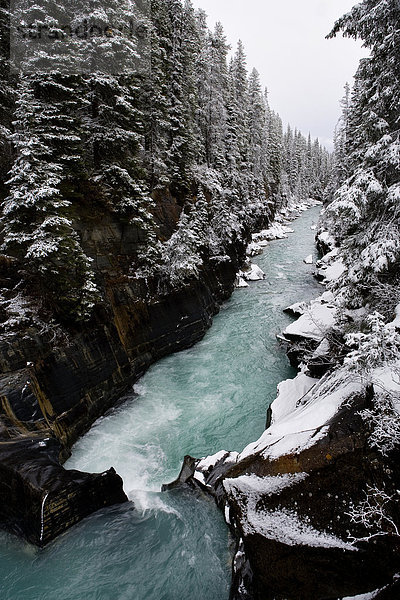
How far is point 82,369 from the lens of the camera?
10.9 metres

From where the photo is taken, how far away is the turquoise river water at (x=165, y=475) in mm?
5797

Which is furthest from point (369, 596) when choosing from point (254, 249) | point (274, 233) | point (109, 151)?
point (274, 233)

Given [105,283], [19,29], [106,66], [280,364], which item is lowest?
[280,364]

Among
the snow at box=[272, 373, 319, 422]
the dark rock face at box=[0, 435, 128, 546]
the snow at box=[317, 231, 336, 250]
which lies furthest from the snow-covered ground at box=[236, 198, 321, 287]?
the dark rock face at box=[0, 435, 128, 546]

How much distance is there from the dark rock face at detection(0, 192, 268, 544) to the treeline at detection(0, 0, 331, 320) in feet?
3.08

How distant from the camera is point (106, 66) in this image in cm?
1373

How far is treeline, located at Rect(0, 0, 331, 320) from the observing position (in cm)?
966

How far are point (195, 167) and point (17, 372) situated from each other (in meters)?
21.1

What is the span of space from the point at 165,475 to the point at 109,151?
1458 cm

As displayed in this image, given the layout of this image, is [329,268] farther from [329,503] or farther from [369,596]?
[369,596]

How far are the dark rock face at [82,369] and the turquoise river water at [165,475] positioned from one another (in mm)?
554

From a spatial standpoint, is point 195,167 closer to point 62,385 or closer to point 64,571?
point 62,385

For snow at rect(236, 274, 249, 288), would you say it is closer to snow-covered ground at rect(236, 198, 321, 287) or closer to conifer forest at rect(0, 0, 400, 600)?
snow-covered ground at rect(236, 198, 321, 287)

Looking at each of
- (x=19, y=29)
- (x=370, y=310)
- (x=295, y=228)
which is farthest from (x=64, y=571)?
(x=295, y=228)
